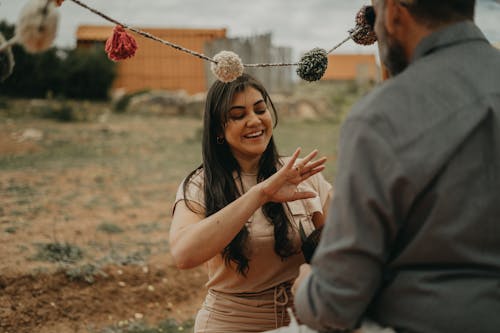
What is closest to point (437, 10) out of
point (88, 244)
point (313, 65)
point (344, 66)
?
point (313, 65)

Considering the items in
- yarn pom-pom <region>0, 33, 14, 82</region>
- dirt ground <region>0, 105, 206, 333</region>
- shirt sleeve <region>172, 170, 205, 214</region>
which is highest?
yarn pom-pom <region>0, 33, 14, 82</region>

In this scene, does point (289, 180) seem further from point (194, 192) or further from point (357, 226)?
point (357, 226)

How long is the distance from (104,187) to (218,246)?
5828 mm

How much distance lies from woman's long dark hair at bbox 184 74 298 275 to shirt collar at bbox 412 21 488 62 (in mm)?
1246

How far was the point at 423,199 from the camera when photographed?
1193 mm

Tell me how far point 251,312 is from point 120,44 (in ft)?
4.29

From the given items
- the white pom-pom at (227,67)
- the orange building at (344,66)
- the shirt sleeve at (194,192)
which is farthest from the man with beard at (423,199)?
the orange building at (344,66)

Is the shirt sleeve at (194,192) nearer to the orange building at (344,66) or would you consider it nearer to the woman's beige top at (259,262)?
the woman's beige top at (259,262)

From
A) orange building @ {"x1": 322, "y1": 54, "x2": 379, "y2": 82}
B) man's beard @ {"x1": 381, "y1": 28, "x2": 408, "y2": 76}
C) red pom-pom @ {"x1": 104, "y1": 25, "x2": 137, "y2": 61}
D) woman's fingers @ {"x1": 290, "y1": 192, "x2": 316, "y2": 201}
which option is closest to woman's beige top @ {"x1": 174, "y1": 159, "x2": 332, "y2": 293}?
woman's fingers @ {"x1": 290, "y1": 192, "x2": 316, "y2": 201}

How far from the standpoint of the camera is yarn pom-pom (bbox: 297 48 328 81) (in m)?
2.34

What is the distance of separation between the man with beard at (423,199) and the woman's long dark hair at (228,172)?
105 cm

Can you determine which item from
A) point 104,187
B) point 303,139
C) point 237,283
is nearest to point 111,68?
point 303,139

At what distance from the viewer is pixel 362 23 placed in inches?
86.5

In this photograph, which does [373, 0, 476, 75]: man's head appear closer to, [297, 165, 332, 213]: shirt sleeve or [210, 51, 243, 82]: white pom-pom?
[210, 51, 243, 82]: white pom-pom
